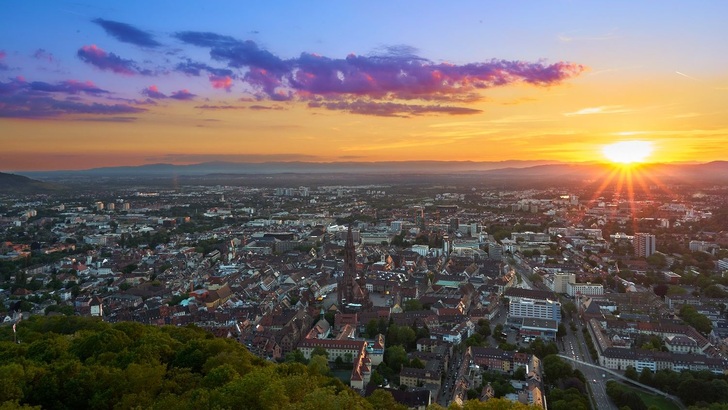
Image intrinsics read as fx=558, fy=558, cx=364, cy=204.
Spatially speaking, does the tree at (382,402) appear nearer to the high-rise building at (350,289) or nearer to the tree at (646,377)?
the tree at (646,377)

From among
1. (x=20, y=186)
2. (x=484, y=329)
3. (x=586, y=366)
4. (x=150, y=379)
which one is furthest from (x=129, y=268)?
(x=20, y=186)

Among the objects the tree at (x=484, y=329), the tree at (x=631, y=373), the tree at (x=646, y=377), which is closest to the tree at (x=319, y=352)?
the tree at (x=484, y=329)

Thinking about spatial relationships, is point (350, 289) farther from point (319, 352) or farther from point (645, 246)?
point (645, 246)

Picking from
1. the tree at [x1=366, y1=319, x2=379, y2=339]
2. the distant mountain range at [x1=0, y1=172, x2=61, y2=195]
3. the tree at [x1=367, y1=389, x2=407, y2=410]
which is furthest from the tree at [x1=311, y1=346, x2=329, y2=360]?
the distant mountain range at [x1=0, y1=172, x2=61, y2=195]

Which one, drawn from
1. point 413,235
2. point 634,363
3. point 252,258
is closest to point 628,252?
point 413,235

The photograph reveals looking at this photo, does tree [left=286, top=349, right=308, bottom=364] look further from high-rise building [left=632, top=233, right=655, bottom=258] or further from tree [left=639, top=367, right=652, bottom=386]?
high-rise building [left=632, top=233, right=655, bottom=258]
